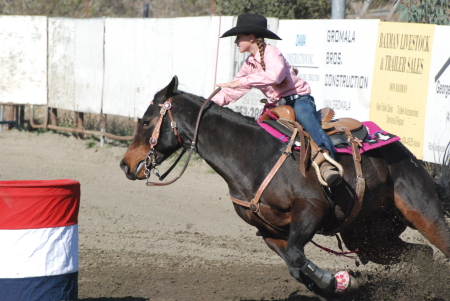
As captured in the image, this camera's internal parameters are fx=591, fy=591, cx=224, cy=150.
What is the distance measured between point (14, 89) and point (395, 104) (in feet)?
28.8

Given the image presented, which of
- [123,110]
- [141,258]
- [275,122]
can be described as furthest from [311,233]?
[123,110]

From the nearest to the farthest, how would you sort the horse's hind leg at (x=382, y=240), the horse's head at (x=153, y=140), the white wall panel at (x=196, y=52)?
1. the horse's head at (x=153, y=140)
2. the horse's hind leg at (x=382, y=240)
3. the white wall panel at (x=196, y=52)

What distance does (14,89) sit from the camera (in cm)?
1313

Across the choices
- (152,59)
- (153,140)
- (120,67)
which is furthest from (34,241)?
(120,67)

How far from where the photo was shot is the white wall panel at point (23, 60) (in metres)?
13.0

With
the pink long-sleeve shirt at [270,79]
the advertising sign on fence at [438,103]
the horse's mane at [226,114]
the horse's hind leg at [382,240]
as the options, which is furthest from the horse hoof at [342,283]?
the advertising sign on fence at [438,103]

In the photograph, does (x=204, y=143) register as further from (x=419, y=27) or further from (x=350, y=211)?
(x=419, y=27)

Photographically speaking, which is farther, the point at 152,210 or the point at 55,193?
the point at 152,210

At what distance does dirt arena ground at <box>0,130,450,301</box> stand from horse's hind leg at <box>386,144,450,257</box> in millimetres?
571

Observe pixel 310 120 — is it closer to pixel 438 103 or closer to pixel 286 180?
pixel 286 180

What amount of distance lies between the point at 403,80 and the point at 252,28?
386 cm

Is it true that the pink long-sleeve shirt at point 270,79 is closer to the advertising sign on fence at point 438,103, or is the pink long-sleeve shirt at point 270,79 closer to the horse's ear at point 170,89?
the horse's ear at point 170,89

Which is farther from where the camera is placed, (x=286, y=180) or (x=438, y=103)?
Answer: (x=438, y=103)

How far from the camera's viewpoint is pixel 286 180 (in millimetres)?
4281
